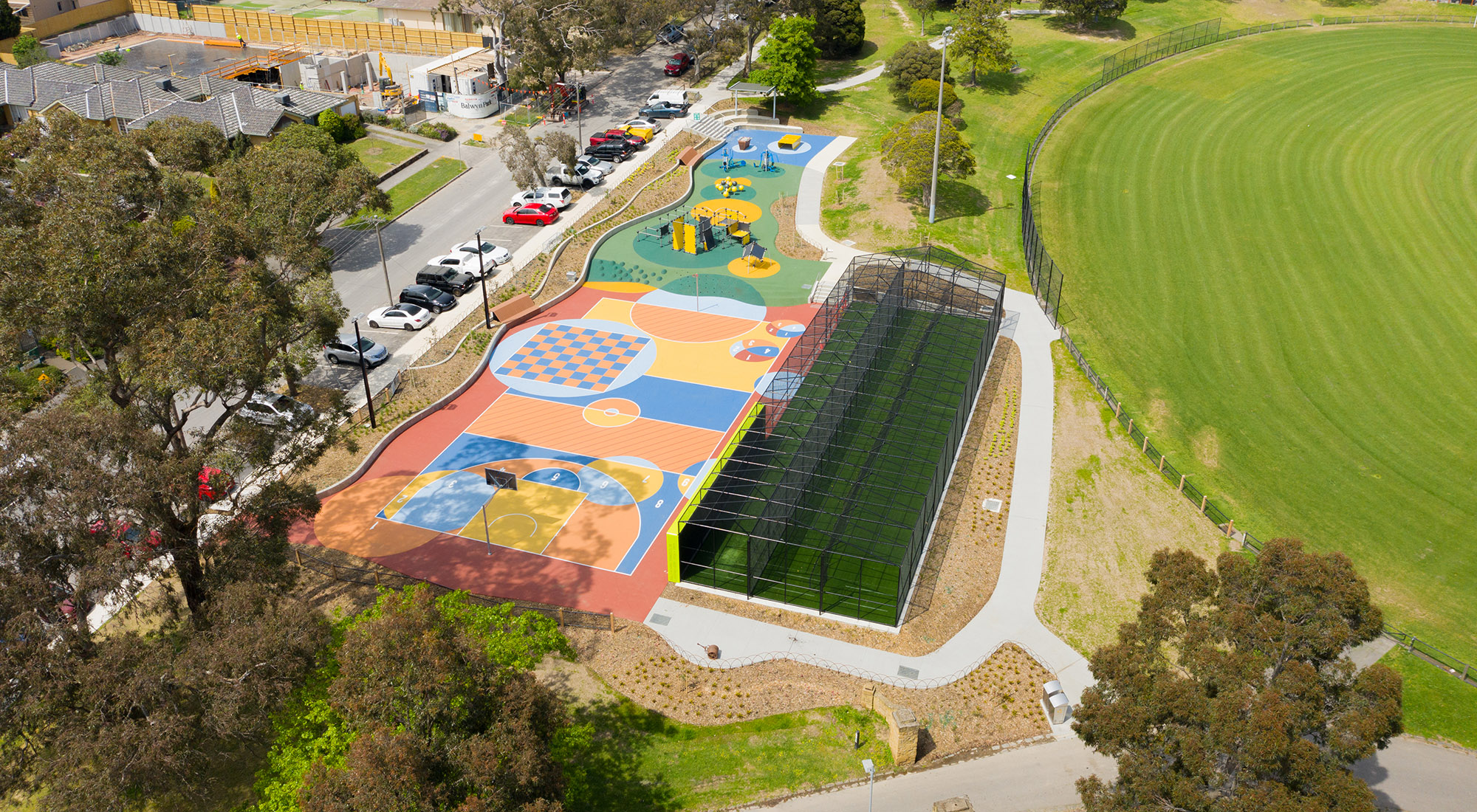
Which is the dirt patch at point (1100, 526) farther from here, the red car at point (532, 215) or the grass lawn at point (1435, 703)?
the red car at point (532, 215)

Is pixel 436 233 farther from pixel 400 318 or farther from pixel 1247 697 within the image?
pixel 1247 697

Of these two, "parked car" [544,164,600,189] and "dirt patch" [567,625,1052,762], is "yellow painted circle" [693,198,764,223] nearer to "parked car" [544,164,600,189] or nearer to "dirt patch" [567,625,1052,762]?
"parked car" [544,164,600,189]

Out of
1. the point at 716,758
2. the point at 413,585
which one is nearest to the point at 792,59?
the point at 413,585

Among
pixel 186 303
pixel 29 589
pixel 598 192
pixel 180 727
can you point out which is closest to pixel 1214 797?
pixel 180 727

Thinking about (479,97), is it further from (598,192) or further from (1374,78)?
(1374,78)

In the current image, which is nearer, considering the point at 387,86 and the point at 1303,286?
the point at 1303,286

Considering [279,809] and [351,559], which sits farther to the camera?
[351,559]

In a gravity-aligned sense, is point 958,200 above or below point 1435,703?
above

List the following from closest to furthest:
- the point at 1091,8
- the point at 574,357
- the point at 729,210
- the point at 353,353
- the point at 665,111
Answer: the point at 353,353 < the point at 574,357 < the point at 729,210 < the point at 665,111 < the point at 1091,8
